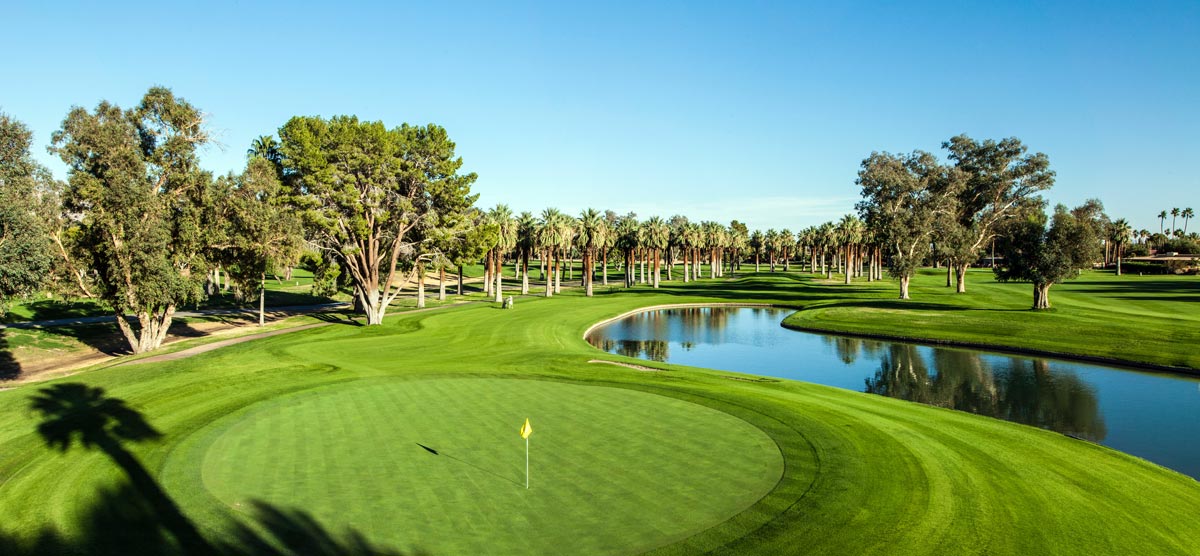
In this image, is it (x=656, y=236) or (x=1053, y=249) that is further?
(x=656, y=236)

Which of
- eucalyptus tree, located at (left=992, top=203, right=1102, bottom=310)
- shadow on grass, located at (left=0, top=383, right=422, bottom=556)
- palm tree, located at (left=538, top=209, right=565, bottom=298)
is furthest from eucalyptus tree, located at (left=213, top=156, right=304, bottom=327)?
eucalyptus tree, located at (left=992, top=203, right=1102, bottom=310)

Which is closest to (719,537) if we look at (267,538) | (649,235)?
(267,538)

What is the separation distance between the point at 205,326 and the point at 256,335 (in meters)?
11.9

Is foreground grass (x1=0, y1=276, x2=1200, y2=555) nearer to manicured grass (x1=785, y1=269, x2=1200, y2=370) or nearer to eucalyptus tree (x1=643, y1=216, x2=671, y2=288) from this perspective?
manicured grass (x1=785, y1=269, x2=1200, y2=370)

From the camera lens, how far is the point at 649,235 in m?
115

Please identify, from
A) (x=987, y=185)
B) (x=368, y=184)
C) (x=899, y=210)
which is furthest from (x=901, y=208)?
(x=368, y=184)

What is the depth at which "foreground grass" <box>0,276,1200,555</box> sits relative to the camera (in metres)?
11.7

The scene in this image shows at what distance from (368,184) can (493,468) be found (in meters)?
40.6

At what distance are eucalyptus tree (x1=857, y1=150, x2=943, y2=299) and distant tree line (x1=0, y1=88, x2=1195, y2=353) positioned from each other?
204 millimetres

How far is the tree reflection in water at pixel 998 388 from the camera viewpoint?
26.5m

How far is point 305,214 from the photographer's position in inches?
1853

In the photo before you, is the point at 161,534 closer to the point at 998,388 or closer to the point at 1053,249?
the point at 998,388

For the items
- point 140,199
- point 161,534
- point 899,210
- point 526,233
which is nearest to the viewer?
point 161,534

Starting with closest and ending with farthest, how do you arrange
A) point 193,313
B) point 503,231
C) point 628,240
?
point 193,313 → point 503,231 → point 628,240
